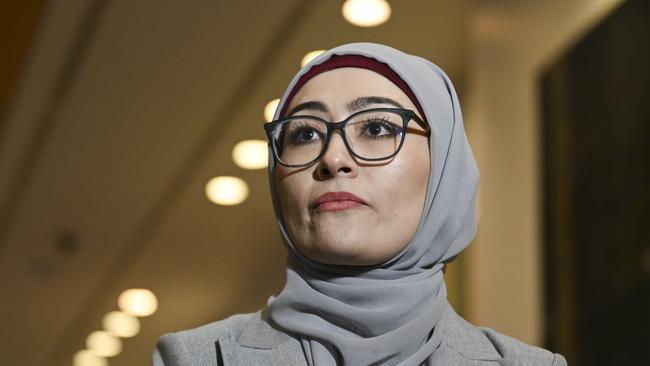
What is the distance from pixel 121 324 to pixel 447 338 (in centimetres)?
98

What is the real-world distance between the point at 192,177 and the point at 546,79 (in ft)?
3.73

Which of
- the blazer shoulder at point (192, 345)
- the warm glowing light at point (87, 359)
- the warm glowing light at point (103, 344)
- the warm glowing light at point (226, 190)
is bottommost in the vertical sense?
the warm glowing light at point (87, 359)

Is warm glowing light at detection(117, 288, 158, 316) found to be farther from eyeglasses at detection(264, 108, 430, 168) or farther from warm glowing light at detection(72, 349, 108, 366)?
eyeglasses at detection(264, 108, 430, 168)

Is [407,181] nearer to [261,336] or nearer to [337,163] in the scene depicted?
[337,163]

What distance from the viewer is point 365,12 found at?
2600mm

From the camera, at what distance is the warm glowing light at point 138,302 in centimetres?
237

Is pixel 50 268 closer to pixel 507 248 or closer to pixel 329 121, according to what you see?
pixel 507 248

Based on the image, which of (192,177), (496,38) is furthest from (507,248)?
(192,177)

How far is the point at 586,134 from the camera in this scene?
3189 mm

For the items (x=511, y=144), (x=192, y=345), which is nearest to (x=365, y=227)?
(x=192, y=345)

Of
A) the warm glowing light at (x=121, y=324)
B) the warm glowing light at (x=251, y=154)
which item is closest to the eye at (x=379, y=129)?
the warm glowing light at (x=251, y=154)

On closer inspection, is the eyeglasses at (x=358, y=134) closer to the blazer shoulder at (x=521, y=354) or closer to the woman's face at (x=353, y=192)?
the woman's face at (x=353, y=192)

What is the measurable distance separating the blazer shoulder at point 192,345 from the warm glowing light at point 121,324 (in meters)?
0.74

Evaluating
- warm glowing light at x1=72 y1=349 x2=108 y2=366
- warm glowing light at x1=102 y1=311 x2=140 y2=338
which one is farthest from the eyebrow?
warm glowing light at x1=72 y1=349 x2=108 y2=366
